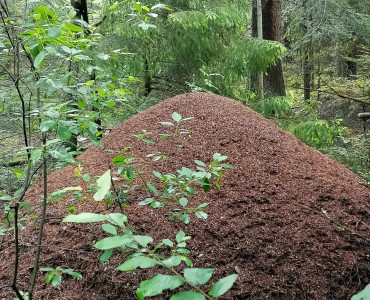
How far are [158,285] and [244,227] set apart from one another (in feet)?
6.60

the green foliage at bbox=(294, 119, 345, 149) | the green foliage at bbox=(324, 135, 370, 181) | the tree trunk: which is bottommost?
the green foliage at bbox=(324, 135, 370, 181)

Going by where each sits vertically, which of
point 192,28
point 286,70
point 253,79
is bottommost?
point 286,70

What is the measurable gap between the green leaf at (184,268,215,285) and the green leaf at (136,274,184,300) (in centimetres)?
2

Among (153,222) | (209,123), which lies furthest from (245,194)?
(209,123)

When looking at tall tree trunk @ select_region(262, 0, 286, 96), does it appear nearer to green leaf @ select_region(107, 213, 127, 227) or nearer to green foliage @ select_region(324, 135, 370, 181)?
green foliage @ select_region(324, 135, 370, 181)

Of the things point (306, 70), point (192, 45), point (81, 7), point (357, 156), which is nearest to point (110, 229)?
point (192, 45)

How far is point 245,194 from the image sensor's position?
8.93 ft

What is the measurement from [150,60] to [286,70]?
26.9 ft

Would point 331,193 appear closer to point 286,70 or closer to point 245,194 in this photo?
point 245,194

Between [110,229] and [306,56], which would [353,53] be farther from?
[110,229]

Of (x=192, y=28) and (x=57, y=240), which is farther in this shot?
(x=192, y=28)

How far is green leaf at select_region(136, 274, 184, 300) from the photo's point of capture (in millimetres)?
489

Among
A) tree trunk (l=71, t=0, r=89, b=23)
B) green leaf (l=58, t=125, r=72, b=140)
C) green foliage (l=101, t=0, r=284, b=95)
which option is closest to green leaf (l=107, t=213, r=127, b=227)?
green leaf (l=58, t=125, r=72, b=140)

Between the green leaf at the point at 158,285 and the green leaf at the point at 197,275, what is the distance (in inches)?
0.8
